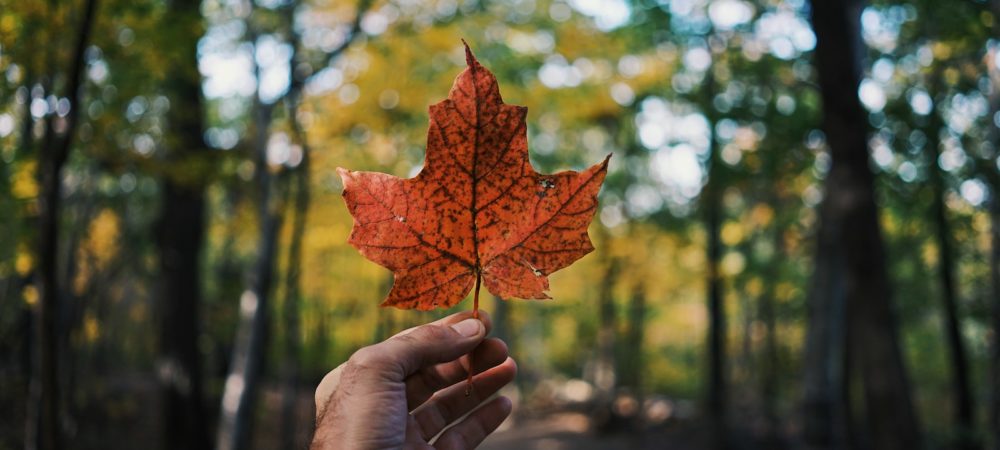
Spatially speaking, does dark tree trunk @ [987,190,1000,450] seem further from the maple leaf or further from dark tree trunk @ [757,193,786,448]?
the maple leaf

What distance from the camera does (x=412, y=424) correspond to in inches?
55.1

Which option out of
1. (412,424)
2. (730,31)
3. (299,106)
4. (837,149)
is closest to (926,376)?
(730,31)

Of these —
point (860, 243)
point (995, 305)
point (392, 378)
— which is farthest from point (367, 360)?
point (995, 305)

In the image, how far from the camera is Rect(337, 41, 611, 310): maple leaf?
1.12 m

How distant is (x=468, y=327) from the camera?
129 centimetres

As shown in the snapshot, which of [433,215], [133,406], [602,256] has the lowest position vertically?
[133,406]

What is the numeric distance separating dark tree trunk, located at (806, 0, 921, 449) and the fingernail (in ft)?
15.1

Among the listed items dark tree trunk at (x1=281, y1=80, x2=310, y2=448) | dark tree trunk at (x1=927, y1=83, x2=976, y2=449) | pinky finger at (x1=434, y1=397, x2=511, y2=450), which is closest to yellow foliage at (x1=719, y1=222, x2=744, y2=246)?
dark tree trunk at (x1=927, y1=83, x2=976, y2=449)

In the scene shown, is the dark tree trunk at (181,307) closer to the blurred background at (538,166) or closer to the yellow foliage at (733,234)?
the blurred background at (538,166)

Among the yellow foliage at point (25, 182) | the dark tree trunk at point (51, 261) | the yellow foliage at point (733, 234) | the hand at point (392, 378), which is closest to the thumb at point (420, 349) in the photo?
the hand at point (392, 378)

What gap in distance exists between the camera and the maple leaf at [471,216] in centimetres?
112

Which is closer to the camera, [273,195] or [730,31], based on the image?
[273,195]

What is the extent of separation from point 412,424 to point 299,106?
6.53 metres

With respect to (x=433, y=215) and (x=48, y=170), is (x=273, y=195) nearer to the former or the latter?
(x=48, y=170)
